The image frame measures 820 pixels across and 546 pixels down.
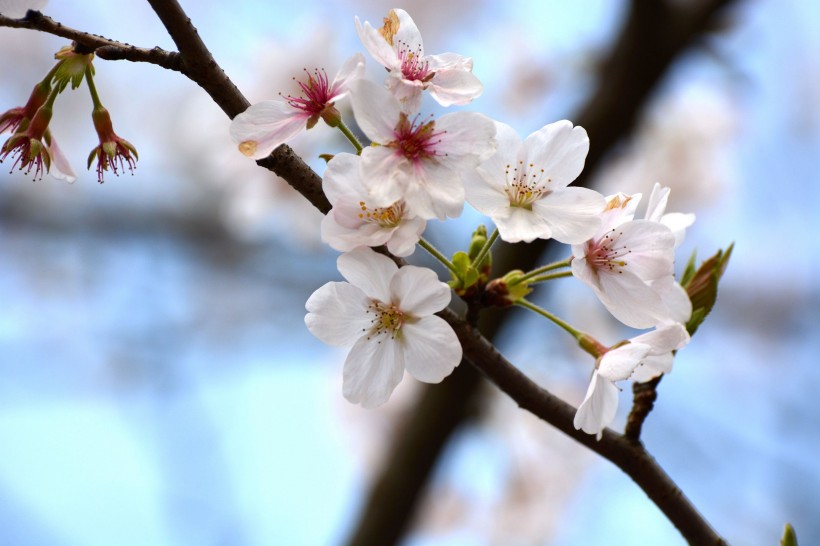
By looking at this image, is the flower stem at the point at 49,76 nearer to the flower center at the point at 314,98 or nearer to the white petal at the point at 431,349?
the flower center at the point at 314,98

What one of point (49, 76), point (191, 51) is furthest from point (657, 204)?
point (49, 76)

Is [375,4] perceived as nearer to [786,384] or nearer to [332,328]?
[786,384]

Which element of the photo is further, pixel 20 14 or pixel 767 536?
pixel 767 536

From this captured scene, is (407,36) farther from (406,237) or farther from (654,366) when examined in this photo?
(654,366)

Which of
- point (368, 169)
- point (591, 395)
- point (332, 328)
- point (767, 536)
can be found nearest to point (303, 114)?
point (368, 169)

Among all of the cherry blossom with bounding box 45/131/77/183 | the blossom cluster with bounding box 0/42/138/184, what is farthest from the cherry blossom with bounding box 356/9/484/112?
the cherry blossom with bounding box 45/131/77/183

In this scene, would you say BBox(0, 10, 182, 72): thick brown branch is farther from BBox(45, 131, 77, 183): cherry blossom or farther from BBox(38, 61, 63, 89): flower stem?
BBox(45, 131, 77, 183): cherry blossom
